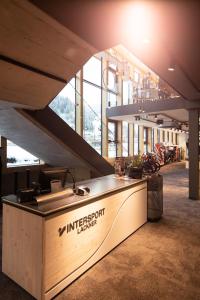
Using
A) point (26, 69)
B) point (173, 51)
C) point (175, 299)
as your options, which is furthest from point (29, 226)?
point (173, 51)

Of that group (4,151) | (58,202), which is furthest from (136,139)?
(58,202)

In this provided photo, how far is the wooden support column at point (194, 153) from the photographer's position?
5.93 meters

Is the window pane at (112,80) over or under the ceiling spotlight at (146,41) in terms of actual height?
over

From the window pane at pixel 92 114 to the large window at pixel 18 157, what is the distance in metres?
2.01

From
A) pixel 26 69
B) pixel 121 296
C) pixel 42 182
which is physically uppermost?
pixel 26 69

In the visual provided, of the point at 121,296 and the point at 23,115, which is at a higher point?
the point at 23,115

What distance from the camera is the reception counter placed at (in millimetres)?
2029

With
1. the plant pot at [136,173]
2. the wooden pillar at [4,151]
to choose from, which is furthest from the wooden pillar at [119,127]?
the plant pot at [136,173]

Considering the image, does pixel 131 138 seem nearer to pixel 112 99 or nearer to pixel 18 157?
pixel 112 99

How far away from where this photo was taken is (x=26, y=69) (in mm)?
3084

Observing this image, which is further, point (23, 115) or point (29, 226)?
point (23, 115)

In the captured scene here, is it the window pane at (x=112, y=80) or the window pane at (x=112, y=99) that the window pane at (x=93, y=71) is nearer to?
the window pane at (x=112, y=80)

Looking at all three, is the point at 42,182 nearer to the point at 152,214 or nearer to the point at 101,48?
the point at 101,48

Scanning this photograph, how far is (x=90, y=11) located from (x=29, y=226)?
217 cm
